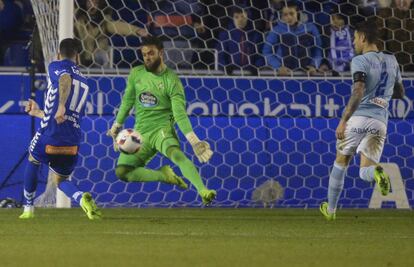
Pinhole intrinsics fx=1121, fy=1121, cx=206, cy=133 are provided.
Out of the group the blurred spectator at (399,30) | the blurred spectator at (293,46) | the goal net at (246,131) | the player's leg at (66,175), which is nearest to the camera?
the player's leg at (66,175)

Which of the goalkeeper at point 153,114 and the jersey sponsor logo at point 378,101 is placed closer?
the jersey sponsor logo at point 378,101

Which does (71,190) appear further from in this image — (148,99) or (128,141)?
(148,99)

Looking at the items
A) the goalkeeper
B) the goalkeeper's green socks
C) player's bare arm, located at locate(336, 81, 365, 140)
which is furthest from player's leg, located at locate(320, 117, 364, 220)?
the goalkeeper

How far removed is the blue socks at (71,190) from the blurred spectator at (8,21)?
147 inches

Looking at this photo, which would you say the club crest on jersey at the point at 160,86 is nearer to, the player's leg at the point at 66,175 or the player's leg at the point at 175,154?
the player's leg at the point at 175,154

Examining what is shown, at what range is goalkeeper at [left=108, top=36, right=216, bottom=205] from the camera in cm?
1044

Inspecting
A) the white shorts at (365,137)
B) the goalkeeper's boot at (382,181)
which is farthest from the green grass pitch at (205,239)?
the white shorts at (365,137)

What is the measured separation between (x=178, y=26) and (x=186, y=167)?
3211 millimetres

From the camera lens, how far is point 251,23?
13.1 m

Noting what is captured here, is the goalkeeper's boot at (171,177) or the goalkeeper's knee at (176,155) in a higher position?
the goalkeeper's knee at (176,155)

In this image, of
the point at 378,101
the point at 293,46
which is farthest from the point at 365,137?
the point at 293,46

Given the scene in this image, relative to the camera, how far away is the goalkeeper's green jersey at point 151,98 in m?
10.5

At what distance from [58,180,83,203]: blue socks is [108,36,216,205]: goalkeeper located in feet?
2.48

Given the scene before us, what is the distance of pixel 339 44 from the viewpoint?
1295cm
